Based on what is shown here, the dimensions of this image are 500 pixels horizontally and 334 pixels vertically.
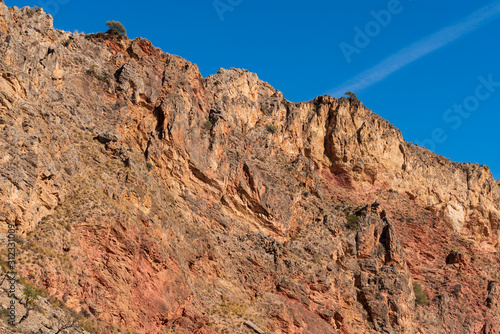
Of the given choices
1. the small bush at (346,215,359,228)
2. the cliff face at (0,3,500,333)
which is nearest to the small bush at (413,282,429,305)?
the cliff face at (0,3,500,333)

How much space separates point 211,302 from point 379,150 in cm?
4318

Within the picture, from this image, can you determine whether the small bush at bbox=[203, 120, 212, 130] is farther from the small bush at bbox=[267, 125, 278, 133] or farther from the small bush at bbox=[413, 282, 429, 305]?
the small bush at bbox=[413, 282, 429, 305]

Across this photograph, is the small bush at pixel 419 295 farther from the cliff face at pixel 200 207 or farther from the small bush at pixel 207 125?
the small bush at pixel 207 125

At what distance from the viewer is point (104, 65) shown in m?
49.3

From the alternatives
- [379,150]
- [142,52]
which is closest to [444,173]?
[379,150]

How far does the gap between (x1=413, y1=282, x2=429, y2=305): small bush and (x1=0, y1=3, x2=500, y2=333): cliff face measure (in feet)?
1.39

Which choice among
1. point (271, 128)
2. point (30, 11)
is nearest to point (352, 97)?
point (271, 128)

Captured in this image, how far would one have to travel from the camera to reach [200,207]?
44969 millimetres

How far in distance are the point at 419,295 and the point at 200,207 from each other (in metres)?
26.6

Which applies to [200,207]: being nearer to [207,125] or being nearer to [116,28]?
[207,125]

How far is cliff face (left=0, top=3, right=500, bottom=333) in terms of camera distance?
3259cm

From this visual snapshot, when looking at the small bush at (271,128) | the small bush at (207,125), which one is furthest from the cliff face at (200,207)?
the small bush at (271,128)

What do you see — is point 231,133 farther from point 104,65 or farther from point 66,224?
point 66,224

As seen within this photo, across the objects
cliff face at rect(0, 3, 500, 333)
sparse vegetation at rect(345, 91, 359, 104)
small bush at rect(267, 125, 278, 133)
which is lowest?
cliff face at rect(0, 3, 500, 333)
